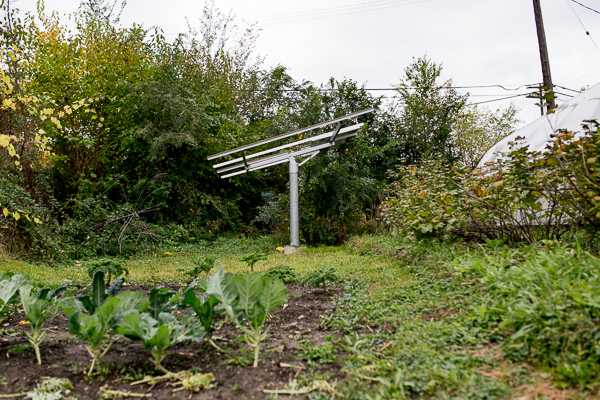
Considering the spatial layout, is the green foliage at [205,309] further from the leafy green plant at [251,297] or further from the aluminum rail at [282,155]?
the aluminum rail at [282,155]

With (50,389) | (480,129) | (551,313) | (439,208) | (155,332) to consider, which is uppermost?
(480,129)

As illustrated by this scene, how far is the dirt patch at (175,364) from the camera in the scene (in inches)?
75.9

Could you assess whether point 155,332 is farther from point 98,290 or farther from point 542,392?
point 542,392

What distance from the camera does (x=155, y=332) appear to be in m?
2.01

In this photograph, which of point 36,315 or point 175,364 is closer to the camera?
point 175,364

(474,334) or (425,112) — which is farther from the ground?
(425,112)

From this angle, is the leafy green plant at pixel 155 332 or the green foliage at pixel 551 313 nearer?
the green foliage at pixel 551 313

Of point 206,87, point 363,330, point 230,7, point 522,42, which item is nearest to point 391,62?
point 522,42

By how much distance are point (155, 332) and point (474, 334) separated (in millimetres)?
1661

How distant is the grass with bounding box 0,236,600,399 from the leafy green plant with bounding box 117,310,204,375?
628mm

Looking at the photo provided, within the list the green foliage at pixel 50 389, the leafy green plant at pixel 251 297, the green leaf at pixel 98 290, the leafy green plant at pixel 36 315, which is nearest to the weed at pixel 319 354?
the leafy green plant at pixel 251 297

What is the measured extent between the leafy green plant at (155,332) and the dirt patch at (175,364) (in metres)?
0.13

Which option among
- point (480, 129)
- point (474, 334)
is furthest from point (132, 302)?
point (480, 129)

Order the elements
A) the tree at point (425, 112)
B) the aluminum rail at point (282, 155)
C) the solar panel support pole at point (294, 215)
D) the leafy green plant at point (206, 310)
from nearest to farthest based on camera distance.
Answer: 1. the leafy green plant at point (206, 310)
2. the solar panel support pole at point (294, 215)
3. the aluminum rail at point (282, 155)
4. the tree at point (425, 112)
